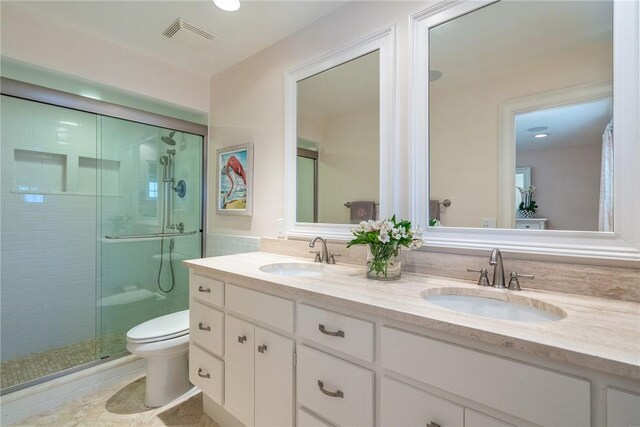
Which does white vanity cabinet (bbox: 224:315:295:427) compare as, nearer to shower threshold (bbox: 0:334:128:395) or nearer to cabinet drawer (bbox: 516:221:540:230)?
cabinet drawer (bbox: 516:221:540:230)

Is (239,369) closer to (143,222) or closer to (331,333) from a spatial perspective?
(331,333)

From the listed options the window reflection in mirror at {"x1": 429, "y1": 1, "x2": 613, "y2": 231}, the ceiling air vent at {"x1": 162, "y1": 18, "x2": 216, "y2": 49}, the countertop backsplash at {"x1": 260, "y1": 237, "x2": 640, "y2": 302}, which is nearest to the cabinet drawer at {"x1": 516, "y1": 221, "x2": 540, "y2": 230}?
the window reflection in mirror at {"x1": 429, "y1": 1, "x2": 613, "y2": 231}

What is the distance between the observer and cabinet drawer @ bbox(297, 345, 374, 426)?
3.03ft

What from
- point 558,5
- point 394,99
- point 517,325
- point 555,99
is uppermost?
point 558,5

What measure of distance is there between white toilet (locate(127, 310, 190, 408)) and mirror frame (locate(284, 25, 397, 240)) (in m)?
0.96

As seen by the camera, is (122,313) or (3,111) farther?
(122,313)

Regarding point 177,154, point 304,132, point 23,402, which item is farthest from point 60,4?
point 23,402

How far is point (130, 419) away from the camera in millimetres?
1642

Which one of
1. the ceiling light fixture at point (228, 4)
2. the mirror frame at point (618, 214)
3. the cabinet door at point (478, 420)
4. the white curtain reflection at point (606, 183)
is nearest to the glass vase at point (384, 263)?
the mirror frame at point (618, 214)

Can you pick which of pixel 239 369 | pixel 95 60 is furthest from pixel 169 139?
pixel 239 369

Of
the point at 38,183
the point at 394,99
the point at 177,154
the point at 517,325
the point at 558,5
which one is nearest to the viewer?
the point at 517,325

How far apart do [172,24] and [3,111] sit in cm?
125

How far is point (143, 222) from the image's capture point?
8.31 ft

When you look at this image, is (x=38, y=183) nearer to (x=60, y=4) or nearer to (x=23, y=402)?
(x=60, y=4)
